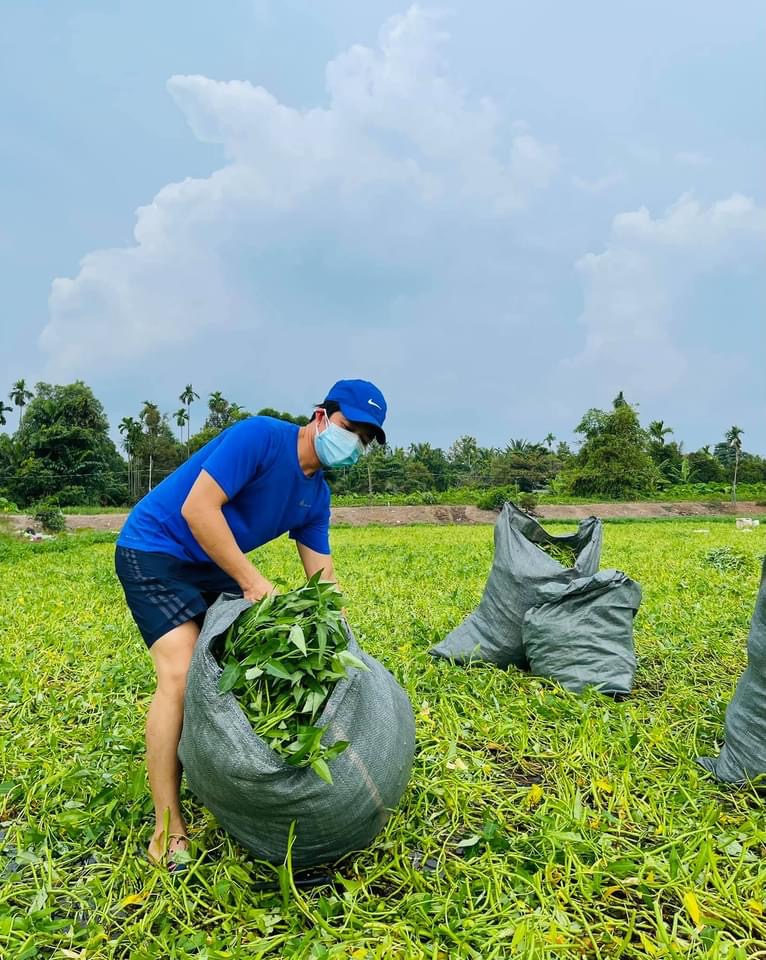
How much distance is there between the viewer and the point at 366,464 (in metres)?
35.2

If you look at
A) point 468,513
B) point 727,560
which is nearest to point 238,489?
point 727,560

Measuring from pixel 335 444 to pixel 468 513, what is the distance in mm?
23551

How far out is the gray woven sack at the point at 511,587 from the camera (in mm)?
3566

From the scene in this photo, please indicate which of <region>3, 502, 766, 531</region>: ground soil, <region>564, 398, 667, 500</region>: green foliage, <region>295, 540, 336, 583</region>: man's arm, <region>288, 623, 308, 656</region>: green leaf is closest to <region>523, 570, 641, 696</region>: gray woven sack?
<region>295, 540, 336, 583</region>: man's arm

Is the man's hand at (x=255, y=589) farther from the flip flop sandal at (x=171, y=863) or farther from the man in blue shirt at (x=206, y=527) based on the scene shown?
the flip flop sandal at (x=171, y=863)

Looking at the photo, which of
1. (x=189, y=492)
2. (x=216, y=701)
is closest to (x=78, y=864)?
(x=216, y=701)

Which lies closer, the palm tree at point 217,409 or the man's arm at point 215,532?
the man's arm at point 215,532

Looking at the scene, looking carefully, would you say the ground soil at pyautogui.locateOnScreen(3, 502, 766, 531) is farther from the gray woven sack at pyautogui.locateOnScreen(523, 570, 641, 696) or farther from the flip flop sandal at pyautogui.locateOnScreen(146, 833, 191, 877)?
the flip flop sandal at pyautogui.locateOnScreen(146, 833, 191, 877)

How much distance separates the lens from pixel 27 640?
179 inches

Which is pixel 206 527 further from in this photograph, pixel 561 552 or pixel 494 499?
pixel 494 499

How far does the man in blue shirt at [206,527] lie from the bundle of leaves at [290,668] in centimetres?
14

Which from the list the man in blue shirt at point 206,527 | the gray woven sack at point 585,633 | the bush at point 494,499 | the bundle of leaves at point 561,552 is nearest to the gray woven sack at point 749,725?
the gray woven sack at point 585,633

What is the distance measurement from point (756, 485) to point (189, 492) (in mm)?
39853

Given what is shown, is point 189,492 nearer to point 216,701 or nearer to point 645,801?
point 216,701
